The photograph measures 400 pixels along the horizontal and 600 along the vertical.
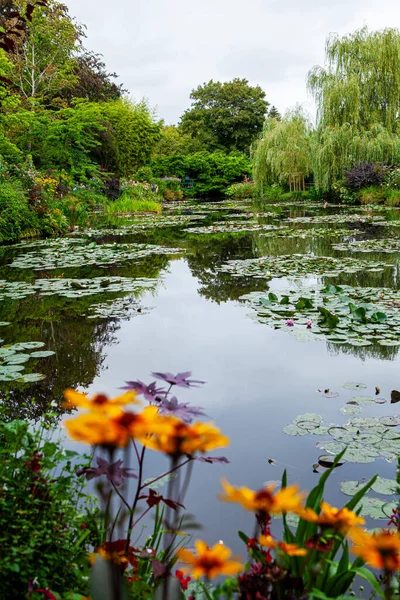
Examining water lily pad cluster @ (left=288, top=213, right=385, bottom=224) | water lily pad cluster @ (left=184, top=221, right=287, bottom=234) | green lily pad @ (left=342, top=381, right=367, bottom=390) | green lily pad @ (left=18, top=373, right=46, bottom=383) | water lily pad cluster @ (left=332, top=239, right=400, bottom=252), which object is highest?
water lily pad cluster @ (left=288, top=213, right=385, bottom=224)

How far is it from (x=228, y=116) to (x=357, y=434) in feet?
122

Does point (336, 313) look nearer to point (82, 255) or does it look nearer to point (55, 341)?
point (55, 341)

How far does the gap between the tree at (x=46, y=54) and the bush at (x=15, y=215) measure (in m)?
9.44

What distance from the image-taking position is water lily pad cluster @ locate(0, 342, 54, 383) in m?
3.04

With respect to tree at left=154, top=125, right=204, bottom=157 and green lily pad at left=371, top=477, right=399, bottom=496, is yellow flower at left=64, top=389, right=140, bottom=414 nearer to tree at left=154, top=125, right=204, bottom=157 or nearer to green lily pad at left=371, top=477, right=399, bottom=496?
green lily pad at left=371, top=477, right=399, bottom=496

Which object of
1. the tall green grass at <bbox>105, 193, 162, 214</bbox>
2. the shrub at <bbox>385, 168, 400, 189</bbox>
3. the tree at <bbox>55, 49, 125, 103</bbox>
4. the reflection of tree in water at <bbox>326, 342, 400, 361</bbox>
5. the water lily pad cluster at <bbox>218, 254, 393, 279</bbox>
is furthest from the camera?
the tree at <bbox>55, 49, 125, 103</bbox>

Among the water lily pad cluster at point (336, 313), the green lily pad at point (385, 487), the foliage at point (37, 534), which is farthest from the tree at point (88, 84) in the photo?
the foliage at point (37, 534)

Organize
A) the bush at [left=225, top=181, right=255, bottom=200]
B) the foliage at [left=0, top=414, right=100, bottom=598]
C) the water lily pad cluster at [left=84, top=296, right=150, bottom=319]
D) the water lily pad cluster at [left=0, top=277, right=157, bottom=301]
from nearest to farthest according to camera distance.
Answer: the foliage at [left=0, top=414, right=100, bottom=598], the water lily pad cluster at [left=84, top=296, right=150, bottom=319], the water lily pad cluster at [left=0, top=277, right=157, bottom=301], the bush at [left=225, top=181, right=255, bottom=200]

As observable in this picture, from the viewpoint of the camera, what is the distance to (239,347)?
3.70 m

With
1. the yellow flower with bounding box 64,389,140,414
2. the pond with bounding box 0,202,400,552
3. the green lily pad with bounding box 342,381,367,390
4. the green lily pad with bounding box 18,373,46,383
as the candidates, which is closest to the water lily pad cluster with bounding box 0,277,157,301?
the pond with bounding box 0,202,400,552

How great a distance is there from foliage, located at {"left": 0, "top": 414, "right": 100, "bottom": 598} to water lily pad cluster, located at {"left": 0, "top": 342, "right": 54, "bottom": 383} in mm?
1757

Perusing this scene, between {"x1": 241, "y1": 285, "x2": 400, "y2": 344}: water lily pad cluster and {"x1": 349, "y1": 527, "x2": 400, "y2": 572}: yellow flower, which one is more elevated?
{"x1": 349, "y1": 527, "x2": 400, "y2": 572}: yellow flower

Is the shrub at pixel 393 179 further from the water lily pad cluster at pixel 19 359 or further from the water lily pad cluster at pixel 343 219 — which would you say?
the water lily pad cluster at pixel 19 359

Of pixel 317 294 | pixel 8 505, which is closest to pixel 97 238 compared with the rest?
pixel 317 294
